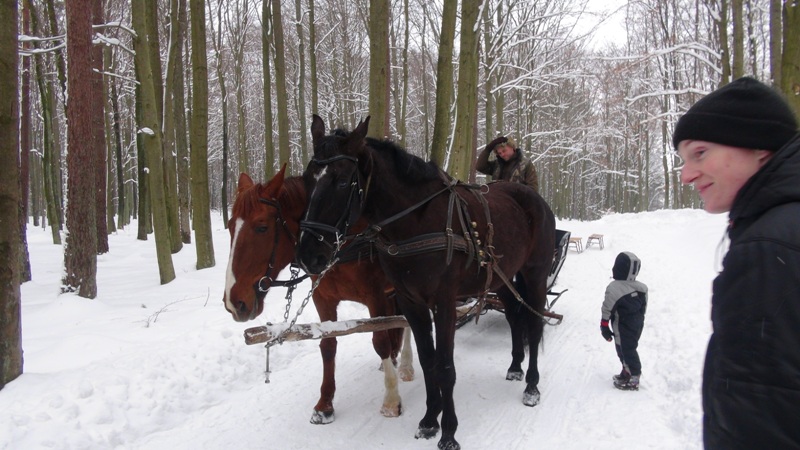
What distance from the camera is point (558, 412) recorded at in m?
3.79

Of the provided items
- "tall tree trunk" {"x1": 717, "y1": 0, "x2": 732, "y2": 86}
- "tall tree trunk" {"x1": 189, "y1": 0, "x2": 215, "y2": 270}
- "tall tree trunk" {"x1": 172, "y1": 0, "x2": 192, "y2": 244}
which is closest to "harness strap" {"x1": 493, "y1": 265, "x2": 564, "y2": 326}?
"tall tree trunk" {"x1": 189, "y1": 0, "x2": 215, "y2": 270}

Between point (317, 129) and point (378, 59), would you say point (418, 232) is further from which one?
point (378, 59)

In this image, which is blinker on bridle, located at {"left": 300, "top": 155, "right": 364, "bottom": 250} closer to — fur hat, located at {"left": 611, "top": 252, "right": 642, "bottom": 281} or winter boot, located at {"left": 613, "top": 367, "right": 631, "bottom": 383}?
fur hat, located at {"left": 611, "top": 252, "right": 642, "bottom": 281}

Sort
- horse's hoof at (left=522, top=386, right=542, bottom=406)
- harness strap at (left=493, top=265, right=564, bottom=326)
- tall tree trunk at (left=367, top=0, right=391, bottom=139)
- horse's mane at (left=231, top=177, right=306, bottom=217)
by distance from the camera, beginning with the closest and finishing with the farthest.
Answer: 1. horse's mane at (left=231, top=177, right=306, bottom=217)
2. harness strap at (left=493, top=265, right=564, bottom=326)
3. horse's hoof at (left=522, top=386, right=542, bottom=406)
4. tall tree trunk at (left=367, top=0, right=391, bottom=139)

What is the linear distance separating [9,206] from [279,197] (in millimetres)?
2326

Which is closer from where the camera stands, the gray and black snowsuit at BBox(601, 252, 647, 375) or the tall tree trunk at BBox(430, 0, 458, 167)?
the gray and black snowsuit at BBox(601, 252, 647, 375)

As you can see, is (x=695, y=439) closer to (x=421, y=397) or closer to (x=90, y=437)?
(x=421, y=397)

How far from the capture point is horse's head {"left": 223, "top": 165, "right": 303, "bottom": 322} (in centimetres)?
300

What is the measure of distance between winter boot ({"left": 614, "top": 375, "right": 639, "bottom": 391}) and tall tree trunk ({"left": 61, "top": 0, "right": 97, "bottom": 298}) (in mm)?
7154

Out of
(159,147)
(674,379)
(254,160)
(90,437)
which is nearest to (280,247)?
(90,437)

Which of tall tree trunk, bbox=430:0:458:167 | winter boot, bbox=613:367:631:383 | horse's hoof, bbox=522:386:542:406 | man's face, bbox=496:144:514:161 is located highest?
tall tree trunk, bbox=430:0:458:167

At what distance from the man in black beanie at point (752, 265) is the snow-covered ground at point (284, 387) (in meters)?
2.59

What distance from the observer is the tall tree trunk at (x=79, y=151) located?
19.9 ft

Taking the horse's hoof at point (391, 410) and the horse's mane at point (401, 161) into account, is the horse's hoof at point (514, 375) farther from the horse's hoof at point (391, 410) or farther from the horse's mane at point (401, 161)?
the horse's mane at point (401, 161)
